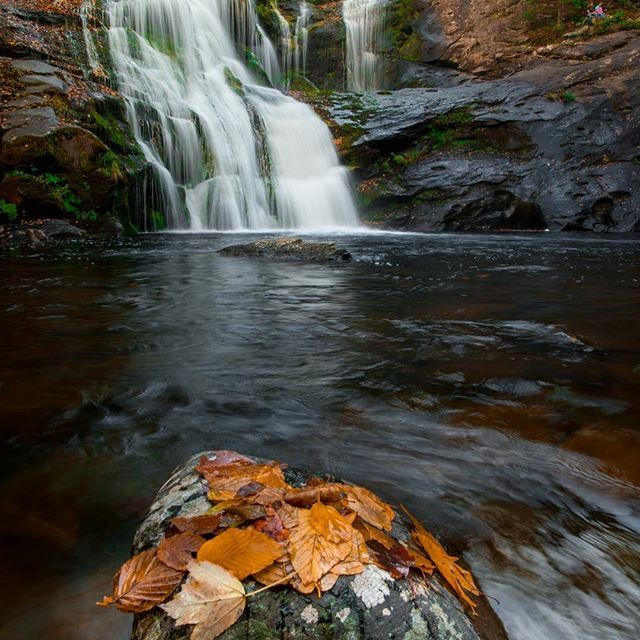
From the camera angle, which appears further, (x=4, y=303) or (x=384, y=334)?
(x=4, y=303)

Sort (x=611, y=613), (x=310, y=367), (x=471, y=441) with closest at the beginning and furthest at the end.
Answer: (x=611, y=613)
(x=471, y=441)
(x=310, y=367)

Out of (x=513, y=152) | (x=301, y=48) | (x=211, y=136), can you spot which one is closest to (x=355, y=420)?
(x=211, y=136)

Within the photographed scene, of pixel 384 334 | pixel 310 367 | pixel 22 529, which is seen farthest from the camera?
pixel 384 334

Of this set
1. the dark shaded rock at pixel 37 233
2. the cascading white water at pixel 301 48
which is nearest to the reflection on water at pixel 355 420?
the dark shaded rock at pixel 37 233

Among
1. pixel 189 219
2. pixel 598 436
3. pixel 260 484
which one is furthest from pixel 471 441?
pixel 189 219

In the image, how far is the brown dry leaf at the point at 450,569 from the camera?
1.30 meters

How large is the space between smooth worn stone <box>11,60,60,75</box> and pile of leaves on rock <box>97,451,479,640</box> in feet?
46.6

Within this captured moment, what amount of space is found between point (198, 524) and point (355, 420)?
1.34 m

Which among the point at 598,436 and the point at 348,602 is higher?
the point at 348,602

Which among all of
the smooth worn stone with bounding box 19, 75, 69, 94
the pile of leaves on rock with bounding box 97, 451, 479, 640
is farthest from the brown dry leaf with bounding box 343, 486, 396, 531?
the smooth worn stone with bounding box 19, 75, 69, 94

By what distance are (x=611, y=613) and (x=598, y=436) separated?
1.09 metres

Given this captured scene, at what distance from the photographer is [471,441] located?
2246mm

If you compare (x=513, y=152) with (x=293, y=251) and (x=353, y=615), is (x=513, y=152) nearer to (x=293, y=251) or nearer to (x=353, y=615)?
(x=293, y=251)

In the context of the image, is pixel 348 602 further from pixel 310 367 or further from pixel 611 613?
pixel 310 367
